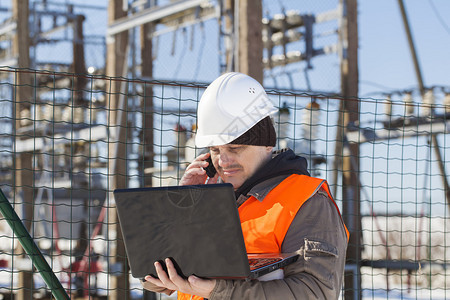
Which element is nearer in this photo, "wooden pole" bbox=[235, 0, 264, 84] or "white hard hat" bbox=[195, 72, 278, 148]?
"white hard hat" bbox=[195, 72, 278, 148]

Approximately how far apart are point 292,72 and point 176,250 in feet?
25.7

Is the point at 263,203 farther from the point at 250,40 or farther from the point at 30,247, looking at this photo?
the point at 250,40

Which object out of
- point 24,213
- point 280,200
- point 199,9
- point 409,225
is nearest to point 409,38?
point 199,9

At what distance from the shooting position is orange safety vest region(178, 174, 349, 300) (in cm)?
209

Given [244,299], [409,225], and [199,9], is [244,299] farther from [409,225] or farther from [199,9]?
[409,225]

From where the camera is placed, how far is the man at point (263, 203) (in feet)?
6.38

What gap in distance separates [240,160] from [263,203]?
9.0 inches

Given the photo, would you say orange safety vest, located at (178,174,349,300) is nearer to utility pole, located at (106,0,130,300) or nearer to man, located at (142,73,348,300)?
man, located at (142,73,348,300)

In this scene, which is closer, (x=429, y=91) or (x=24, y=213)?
(x=429, y=91)

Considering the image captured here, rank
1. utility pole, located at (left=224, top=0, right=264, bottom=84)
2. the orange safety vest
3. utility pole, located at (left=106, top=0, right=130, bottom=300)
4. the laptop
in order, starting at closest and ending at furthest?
1. the laptop
2. the orange safety vest
3. utility pole, located at (left=224, top=0, right=264, bottom=84)
4. utility pole, located at (left=106, top=0, right=130, bottom=300)

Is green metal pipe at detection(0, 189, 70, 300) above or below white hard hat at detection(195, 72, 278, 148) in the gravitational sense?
below

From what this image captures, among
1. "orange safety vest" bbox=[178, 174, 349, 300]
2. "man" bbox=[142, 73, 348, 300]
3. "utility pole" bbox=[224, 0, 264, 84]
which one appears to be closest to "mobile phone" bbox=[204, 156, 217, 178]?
"man" bbox=[142, 73, 348, 300]

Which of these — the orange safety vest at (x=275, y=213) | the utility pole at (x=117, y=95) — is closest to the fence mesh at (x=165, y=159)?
the utility pole at (x=117, y=95)

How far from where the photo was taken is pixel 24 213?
8414 mm
